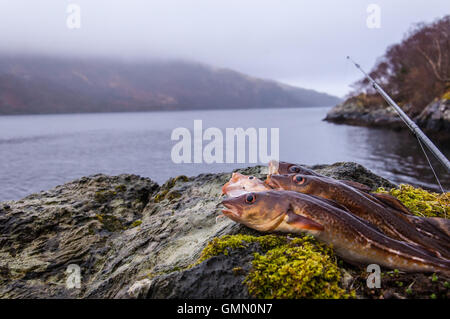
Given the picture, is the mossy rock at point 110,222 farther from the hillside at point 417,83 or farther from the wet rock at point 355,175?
the hillside at point 417,83

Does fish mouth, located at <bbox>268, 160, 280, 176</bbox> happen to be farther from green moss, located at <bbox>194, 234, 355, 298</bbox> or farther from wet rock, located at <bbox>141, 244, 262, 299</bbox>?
wet rock, located at <bbox>141, 244, 262, 299</bbox>

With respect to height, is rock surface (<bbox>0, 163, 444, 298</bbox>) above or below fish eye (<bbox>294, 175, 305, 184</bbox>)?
below

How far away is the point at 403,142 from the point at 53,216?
1845 inches

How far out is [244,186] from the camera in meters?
4.88

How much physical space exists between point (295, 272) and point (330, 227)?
71 cm

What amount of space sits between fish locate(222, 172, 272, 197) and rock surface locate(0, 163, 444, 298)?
21.7 inches

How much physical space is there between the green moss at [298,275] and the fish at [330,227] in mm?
239

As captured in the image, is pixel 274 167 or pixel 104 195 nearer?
pixel 274 167

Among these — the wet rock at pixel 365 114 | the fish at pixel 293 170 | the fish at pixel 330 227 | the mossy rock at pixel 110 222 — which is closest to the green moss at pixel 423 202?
the fish at pixel 293 170

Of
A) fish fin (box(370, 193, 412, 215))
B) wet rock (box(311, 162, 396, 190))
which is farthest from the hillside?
fish fin (box(370, 193, 412, 215))

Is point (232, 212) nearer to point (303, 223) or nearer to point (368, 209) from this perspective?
point (303, 223)

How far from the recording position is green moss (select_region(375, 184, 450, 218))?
5293mm

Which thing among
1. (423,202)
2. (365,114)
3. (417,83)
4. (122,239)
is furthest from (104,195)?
(365,114)

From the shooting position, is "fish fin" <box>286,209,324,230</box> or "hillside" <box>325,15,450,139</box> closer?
"fish fin" <box>286,209,324,230</box>
